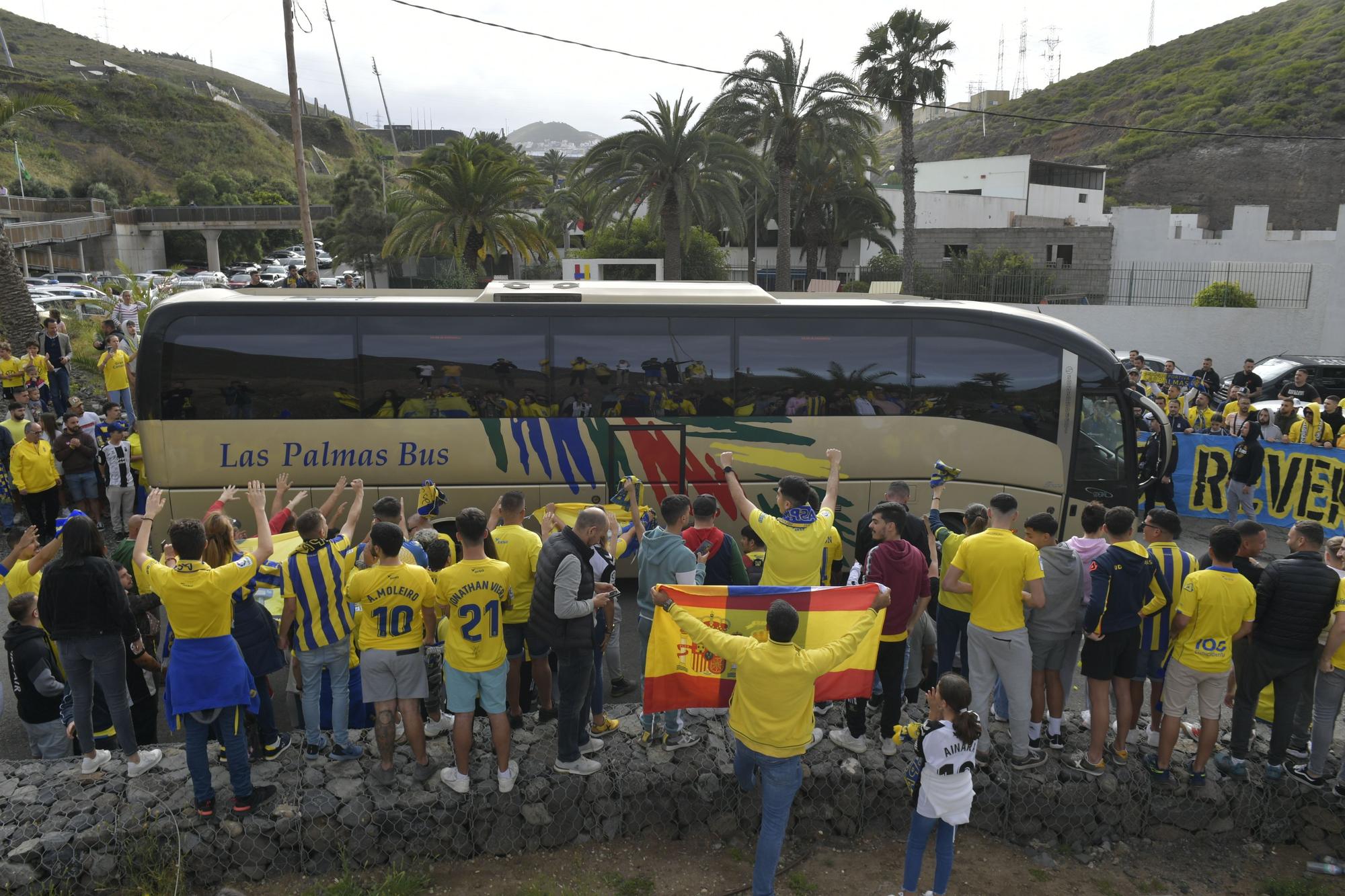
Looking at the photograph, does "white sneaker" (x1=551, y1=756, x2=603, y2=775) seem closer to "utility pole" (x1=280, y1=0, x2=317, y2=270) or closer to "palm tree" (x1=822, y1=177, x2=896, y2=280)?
"utility pole" (x1=280, y1=0, x2=317, y2=270)

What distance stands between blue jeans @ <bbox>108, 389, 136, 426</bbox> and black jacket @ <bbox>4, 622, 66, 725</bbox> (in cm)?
900

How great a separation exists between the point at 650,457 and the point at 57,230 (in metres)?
58.1

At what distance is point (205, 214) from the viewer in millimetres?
62344

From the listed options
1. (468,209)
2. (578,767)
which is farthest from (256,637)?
(468,209)

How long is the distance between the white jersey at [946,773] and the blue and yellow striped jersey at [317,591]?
375 centimetres

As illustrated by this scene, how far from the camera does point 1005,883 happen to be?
5.60 metres

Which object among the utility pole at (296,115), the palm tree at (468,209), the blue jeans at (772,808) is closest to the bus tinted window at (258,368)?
the blue jeans at (772,808)

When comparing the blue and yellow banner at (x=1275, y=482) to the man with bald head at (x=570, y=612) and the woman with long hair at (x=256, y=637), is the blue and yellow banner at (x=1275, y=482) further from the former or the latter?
the woman with long hair at (x=256, y=637)

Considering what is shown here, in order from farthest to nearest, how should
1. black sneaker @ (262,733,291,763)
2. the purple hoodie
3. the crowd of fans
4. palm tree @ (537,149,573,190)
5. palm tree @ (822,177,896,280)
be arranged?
palm tree @ (537,149,573,190) < palm tree @ (822,177,896,280) < the purple hoodie < black sneaker @ (262,733,291,763) < the crowd of fans

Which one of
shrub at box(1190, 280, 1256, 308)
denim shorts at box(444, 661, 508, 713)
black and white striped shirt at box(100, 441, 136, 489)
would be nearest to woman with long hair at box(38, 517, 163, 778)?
denim shorts at box(444, 661, 508, 713)

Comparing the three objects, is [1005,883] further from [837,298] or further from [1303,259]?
[1303,259]

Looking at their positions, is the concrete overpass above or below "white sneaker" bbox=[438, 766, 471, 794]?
above

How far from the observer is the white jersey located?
472 centimetres

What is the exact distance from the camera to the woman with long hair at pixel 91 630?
5426 mm
